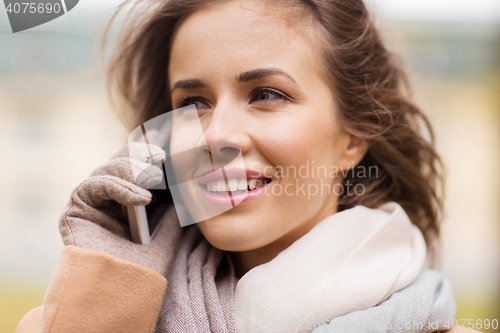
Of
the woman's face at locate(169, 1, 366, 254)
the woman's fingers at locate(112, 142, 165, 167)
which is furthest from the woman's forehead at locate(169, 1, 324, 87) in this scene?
the woman's fingers at locate(112, 142, 165, 167)

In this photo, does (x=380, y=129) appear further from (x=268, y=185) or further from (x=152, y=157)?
(x=152, y=157)

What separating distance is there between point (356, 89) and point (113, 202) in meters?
0.88

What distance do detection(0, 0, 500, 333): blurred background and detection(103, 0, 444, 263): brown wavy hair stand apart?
11cm

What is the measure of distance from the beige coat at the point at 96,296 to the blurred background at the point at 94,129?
0.21 meters

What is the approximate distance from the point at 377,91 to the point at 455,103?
2670 millimetres

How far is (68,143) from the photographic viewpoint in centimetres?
193

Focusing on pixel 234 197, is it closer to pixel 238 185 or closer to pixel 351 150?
pixel 238 185

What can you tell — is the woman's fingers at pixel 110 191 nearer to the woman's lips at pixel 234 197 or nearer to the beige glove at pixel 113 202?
the beige glove at pixel 113 202

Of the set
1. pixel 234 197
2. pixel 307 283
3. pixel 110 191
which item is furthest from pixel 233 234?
pixel 110 191

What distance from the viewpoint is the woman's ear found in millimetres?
1199

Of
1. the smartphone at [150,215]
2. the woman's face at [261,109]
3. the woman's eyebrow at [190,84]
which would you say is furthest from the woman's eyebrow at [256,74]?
the smartphone at [150,215]

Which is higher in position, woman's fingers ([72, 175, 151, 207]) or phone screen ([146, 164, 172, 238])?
woman's fingers ([72, 175, 151, 207])

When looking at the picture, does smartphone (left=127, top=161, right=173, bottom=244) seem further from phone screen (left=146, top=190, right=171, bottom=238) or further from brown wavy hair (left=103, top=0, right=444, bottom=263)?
brown wavy hair (left=103, top=0, right=444, bottom=263)

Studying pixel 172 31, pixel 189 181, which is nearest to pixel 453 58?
pixel 172 31
